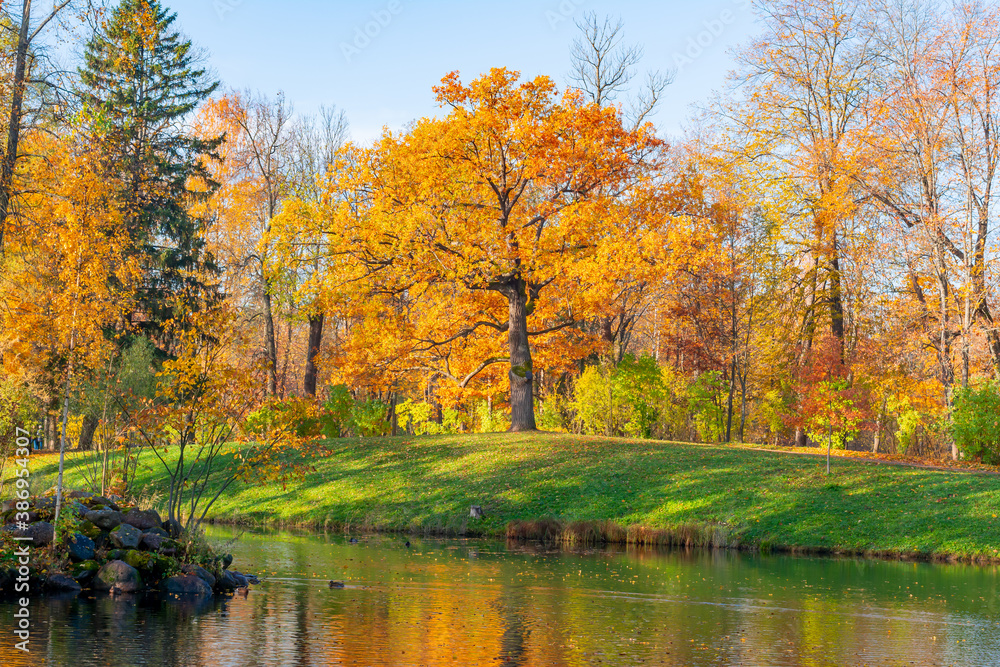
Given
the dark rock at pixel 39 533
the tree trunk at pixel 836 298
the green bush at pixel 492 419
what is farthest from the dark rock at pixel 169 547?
the tree trunk at pixel 836 298

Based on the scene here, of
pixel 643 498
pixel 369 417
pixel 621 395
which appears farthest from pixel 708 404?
pixel 643 498

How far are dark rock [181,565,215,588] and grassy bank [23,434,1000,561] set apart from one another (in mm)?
9949

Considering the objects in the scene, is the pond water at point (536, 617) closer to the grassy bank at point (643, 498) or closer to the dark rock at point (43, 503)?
the dark rock at point (43, 503)

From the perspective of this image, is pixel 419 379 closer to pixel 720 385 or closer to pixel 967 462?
pixel 720 385

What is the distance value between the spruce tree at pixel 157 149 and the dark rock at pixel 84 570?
83.4 feet

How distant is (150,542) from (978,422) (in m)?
23.7

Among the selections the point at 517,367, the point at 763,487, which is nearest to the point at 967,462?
the point at 763,487

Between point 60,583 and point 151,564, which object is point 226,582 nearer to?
point 151,564

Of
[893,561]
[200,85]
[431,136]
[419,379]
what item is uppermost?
[200,85]

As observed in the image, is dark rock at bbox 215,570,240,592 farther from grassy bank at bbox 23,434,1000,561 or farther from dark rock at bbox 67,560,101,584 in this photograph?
grassy bank at bbox 23,434,1000,561

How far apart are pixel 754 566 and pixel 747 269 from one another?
20.4 metres

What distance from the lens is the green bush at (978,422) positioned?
89.0 feet

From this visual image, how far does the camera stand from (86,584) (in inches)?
510

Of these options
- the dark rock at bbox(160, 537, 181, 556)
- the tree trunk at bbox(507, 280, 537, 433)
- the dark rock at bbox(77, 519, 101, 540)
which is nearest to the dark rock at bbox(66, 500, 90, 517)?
the dark rock at bbox(77, 519, 101, 540)
